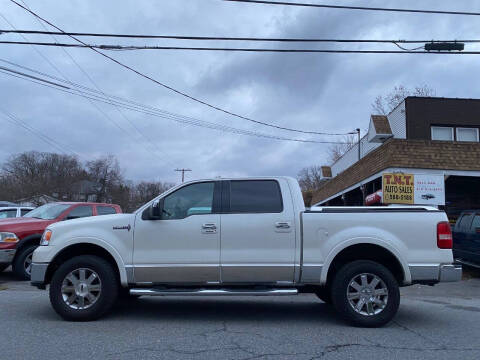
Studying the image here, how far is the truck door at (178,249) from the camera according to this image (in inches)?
248

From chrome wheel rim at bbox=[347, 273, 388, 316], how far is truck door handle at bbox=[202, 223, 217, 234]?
1.97m

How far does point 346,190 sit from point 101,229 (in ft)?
52.3

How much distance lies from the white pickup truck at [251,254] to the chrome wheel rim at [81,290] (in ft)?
0.04

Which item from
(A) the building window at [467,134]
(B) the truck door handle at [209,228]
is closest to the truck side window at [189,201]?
(B) the truck door handle at [209,228]

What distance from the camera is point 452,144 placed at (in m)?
14.5

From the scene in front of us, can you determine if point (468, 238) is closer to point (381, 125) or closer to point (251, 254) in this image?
point (251, 254)

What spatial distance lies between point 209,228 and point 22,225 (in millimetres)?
5867

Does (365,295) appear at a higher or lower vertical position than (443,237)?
lower

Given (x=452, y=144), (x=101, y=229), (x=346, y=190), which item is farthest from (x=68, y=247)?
(x=346, y=190)

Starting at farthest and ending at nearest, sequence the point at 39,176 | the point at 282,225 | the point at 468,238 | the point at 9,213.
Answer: the point at 39,176, the point at 9,213, the point at 468,238, the point at 282,225

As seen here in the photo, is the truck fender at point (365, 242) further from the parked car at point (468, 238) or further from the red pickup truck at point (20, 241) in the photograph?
the red pickup truck at point (20, 241)

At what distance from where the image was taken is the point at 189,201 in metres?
6.61

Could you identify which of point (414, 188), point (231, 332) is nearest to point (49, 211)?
point (231, 332)

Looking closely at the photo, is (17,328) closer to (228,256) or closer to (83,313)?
(83,313)
